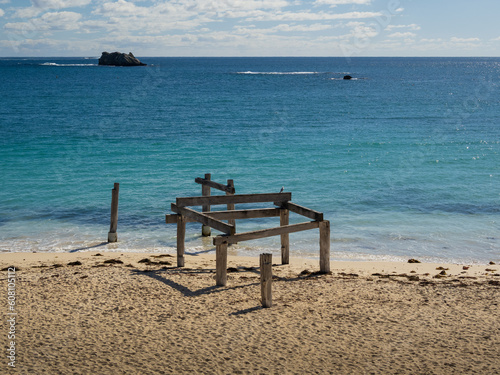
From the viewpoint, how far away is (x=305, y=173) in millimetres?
28156

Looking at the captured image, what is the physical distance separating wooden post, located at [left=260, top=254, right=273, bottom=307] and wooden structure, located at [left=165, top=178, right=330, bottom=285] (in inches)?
55.0

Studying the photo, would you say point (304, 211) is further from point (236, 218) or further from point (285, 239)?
point (236, 218)

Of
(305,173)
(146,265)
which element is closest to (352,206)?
(305,173)

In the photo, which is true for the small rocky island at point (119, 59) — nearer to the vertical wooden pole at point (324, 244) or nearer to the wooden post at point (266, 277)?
the vertical wooden pole at point (324, 244)

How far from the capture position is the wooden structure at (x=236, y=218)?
449 inches

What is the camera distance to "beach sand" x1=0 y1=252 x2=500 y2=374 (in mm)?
8148

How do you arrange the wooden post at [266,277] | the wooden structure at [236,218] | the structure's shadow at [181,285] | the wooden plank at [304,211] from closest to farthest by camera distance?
the wooden post at [266,277] → the structure's shadow at [181,285] → the wooden structure at [236,218] → the wooden plank at [304,211]

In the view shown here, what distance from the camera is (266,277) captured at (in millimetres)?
10102

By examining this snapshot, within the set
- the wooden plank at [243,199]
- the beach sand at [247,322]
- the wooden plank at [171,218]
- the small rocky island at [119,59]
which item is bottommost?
the beach sand at [247,322]

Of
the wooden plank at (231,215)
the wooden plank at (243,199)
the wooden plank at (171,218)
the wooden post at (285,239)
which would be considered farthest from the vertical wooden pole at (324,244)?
the wooden plank at (171,218)

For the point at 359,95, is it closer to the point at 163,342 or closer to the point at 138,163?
the point at 138,163

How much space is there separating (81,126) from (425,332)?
39.8m

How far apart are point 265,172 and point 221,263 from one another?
679 inches
